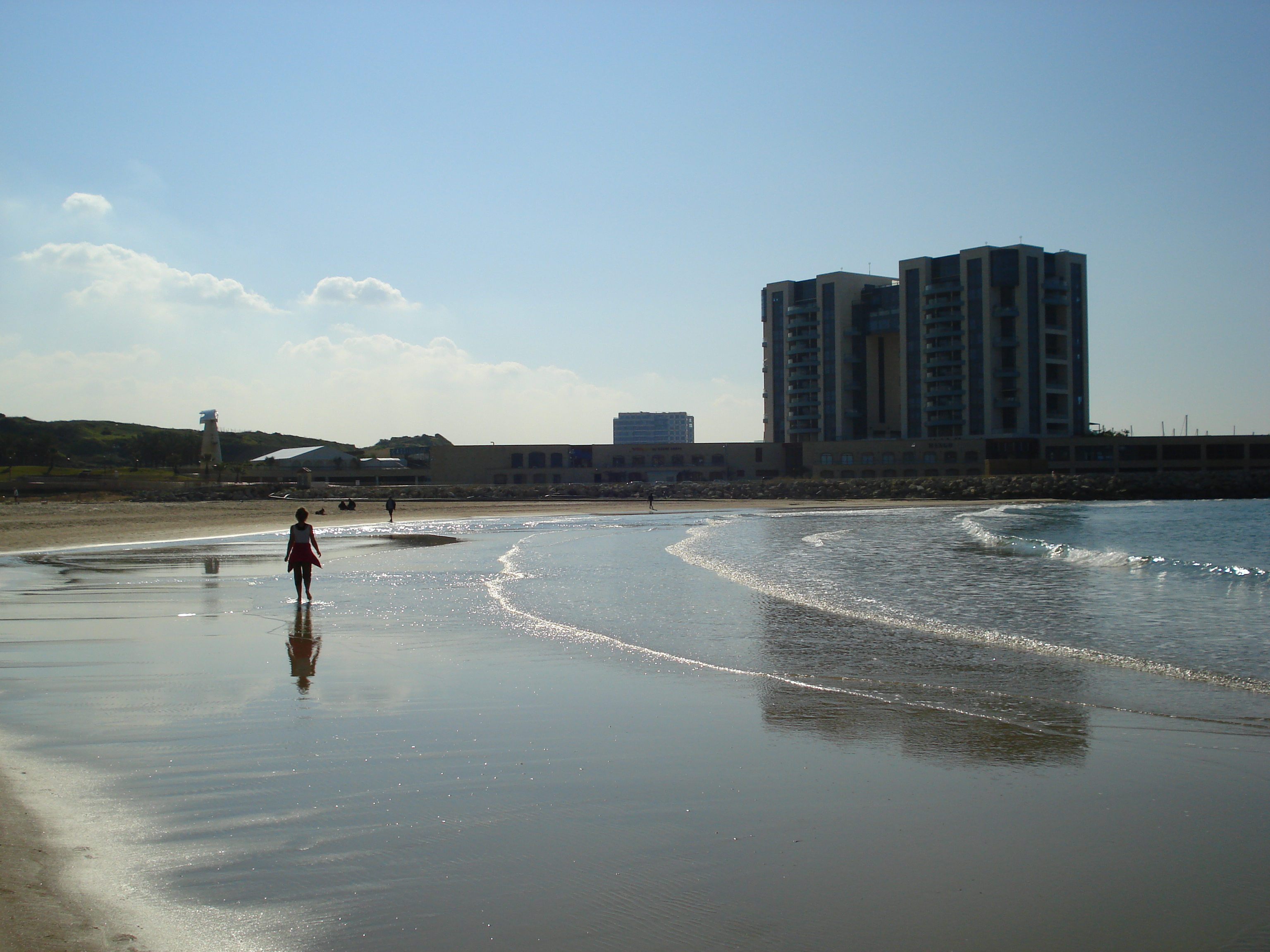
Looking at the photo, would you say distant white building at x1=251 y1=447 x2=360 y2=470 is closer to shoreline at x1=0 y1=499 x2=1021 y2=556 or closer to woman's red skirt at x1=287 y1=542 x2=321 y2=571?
shoreline at x1=0 y1=499 x2=1021 y2=556

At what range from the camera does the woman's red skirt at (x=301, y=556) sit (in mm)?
16188

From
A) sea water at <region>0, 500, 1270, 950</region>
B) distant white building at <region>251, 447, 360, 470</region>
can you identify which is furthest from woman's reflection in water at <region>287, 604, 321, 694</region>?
distant white building at <region>251, 447, 360, 470</region>

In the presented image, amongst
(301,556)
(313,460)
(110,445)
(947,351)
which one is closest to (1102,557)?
(301,556)

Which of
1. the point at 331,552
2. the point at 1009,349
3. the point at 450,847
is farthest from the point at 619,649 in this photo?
the point at 1009,349

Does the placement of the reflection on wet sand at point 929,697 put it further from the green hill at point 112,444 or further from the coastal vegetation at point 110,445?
the green hill at point 112,444

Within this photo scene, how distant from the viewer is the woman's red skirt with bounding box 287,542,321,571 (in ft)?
53.1

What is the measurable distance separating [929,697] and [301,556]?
11.3 metres

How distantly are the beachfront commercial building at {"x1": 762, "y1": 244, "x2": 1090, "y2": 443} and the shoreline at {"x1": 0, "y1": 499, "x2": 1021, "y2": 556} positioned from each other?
35.2 m

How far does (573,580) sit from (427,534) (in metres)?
22.4

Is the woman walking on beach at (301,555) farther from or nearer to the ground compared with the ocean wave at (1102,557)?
farther from the ground

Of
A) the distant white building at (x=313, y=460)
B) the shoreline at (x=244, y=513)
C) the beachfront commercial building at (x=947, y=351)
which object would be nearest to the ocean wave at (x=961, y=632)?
the shoreline at (x=244, y=513)

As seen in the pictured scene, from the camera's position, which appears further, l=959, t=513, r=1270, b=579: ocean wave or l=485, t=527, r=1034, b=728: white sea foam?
l=959, t=513, r=1270, b=579: ocean wave

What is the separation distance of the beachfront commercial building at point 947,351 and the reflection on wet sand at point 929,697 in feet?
358

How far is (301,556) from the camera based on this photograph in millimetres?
16266
